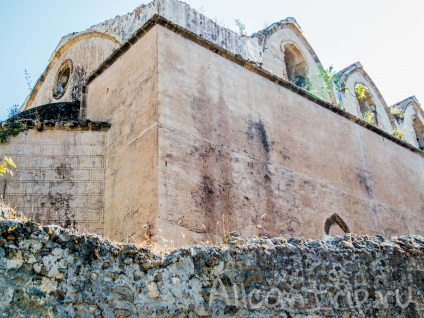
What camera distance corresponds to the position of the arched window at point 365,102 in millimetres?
15742

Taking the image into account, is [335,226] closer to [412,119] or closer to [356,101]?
[356,101]

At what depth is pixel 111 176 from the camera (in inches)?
341

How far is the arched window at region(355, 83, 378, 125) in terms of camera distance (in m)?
15.7

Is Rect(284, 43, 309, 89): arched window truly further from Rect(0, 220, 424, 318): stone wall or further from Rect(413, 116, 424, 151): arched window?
Rect(0, 220, 424, 318): stone wall

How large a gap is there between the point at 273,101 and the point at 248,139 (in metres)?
1.45

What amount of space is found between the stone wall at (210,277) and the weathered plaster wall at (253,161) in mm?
2775

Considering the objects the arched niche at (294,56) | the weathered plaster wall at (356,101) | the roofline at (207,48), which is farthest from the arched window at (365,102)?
the roofline at (207,48)

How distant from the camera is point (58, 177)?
8.65 metres

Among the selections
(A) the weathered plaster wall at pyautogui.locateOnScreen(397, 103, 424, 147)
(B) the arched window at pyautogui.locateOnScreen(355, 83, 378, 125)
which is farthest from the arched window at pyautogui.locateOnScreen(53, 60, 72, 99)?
(A) the weathered plaster wall at pyautogui.locateOnScreen(397, 103, 424, 147)

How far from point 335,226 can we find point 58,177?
4.99m

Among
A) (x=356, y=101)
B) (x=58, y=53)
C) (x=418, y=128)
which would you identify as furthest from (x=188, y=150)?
(x=418, y=128)

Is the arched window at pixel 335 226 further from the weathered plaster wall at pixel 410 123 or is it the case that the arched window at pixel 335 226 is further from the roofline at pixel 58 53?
the weathered plaster wall at pixel 410 123

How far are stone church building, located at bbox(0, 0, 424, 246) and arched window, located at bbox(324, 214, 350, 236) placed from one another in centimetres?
3

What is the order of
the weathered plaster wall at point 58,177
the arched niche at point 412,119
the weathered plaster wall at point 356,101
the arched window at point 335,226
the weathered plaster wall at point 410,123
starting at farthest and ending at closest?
1. the arched niche at point 412,119
2. the weathered plaster wall at point 410,123
3. the weathered plaster wall at point 356,101
4. the arched window at point 335,226
5. the weathered plaster wall at point 58,177
